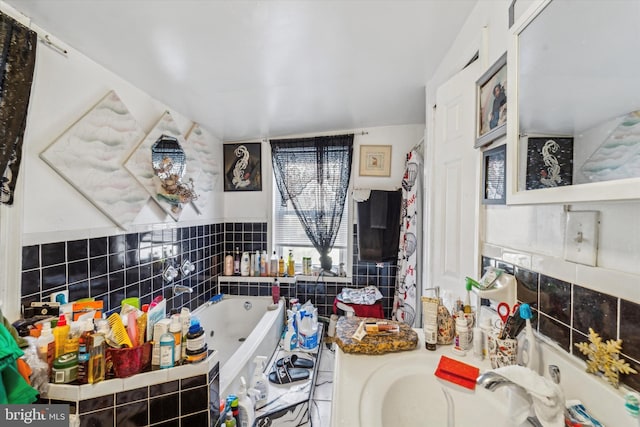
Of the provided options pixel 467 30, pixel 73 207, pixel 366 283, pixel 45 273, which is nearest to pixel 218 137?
pixel 73 207

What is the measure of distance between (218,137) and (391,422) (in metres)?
2.85

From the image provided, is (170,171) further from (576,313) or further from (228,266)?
(576,313)

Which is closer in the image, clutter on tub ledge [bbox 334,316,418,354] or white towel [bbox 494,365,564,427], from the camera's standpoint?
white towel [bbox 494,365,564,427]

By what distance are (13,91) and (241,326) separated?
2.49 meters

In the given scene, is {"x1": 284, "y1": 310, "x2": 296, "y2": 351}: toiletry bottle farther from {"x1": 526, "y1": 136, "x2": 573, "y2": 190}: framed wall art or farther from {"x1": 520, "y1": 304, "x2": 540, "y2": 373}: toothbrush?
{"x1": 526, "y1": 136, "x2": 573, "y2": 190}: framed wall art

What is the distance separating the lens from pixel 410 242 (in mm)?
2365

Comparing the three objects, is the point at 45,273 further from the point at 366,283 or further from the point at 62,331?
the point at 366,283

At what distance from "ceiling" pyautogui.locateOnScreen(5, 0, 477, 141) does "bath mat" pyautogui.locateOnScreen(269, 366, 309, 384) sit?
6.55ft

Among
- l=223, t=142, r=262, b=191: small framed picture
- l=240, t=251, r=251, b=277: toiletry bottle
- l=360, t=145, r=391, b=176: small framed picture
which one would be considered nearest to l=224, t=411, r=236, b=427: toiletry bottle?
l=240, t=251, r=251, b=277: toiletry bottle

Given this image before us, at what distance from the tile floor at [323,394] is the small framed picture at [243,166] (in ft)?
5.95

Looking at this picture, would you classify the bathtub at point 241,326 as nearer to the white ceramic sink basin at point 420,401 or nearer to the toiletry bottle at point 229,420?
the toiletry bottle at point 229,420

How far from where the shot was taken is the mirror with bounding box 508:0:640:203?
51cm

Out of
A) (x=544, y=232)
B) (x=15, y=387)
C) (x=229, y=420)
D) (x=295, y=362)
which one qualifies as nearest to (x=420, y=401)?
(x=544, y=232)

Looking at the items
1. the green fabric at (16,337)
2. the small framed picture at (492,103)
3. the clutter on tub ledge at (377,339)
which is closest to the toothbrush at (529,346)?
the clutter on tub ledge at (377,339)
